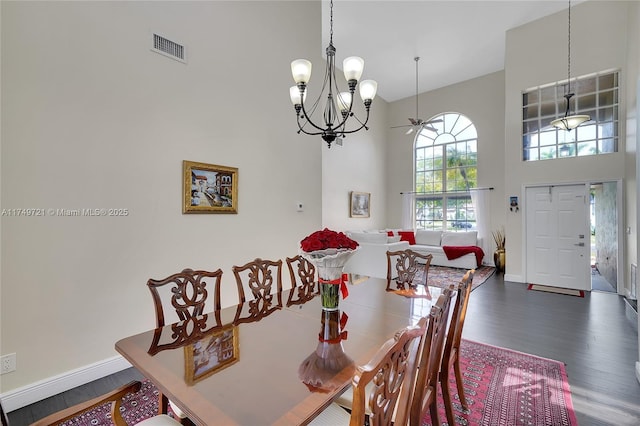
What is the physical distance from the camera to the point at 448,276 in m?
6.10

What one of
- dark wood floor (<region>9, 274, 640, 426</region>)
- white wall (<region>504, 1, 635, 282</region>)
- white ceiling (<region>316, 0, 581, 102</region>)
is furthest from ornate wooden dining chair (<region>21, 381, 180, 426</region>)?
white wall (<region>504, 1, 635, 282</region>)

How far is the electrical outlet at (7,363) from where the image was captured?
1.93m

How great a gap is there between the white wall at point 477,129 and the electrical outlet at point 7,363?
27.7ft

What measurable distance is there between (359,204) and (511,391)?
6.31 metres

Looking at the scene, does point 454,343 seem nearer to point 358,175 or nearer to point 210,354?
point 210,354

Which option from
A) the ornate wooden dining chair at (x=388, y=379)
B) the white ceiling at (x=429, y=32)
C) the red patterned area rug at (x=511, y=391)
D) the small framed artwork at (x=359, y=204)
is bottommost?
the red patterned area rug at (x=511, y=391)

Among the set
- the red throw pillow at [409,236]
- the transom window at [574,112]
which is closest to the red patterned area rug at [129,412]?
the transom window at [574,112]

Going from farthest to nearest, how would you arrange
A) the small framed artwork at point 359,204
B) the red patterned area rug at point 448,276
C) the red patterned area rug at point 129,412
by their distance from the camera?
the small framed artwork at point 359,204
the red patterned area rug at point 448,276
the red patterned area rug at point 129,412

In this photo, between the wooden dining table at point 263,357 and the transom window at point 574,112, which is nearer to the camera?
the wooden dining table at point 263,357

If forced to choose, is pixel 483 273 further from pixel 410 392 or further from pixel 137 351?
pixel 137 351

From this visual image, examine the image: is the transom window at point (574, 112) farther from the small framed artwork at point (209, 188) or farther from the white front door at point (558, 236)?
the small framed artwork at point (209, 188)

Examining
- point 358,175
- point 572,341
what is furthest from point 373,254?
point 572,341

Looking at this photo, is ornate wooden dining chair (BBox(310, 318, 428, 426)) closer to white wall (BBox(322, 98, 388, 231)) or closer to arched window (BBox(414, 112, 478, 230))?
white wall (BBox(322, 98, 388, 231))

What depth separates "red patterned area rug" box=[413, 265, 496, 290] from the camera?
5.38m
